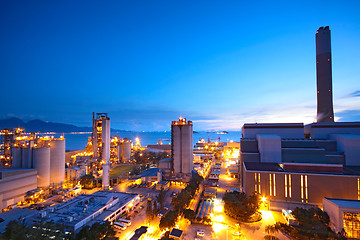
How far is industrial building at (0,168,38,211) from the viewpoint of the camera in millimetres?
21234

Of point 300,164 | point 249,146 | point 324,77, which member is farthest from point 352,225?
point 324,77

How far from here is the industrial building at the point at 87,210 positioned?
1551 centimetres

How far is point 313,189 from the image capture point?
2094 centimetres

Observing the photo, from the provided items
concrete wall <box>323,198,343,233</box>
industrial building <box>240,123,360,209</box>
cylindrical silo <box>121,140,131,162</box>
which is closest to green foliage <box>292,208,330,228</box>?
concrete wall <box>323,198,343,233</box>

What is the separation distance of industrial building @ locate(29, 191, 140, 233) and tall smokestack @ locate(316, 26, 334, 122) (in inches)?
1710

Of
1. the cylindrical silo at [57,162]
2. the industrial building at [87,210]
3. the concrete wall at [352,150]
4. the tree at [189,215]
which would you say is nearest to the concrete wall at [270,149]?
the concrete wall at [352,150]

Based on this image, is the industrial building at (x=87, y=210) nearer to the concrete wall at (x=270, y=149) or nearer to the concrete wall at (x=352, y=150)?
the concrete wall at (x=270, y=149)

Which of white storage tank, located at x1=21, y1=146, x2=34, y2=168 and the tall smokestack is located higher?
the tall smokestack

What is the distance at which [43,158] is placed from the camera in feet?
88.7

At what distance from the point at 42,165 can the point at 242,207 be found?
94.0 feet

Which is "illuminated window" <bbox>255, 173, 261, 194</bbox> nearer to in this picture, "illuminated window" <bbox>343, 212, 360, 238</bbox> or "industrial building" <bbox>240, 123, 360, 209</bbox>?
"industrial building" <bbox>240, 123, 360, 209</bbox>

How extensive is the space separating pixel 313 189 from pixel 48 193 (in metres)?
36.1

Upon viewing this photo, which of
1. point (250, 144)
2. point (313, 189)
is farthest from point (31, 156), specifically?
point (313, 189)

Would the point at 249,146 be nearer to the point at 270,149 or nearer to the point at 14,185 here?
the point at 270,149
